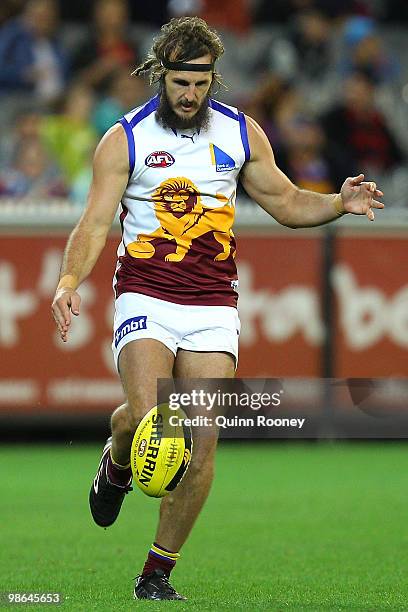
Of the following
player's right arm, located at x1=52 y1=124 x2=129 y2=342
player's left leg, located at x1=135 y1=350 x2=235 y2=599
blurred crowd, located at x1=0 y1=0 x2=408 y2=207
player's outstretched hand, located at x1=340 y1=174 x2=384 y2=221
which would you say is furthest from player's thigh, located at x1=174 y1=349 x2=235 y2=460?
blurred crowd, located at x1=0 y1=0 x2=408 y2=207

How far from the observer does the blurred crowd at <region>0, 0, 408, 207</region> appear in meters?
14.7

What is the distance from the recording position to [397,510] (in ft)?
32.2

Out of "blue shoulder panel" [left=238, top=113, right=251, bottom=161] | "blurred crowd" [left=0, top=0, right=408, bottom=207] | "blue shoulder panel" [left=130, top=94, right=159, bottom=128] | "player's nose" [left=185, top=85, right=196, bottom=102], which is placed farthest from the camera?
"blurred crowd" [left=0, top=0, right=408, bottom=207]

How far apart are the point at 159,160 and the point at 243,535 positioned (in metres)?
2.91

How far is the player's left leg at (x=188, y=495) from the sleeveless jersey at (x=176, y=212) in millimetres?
318

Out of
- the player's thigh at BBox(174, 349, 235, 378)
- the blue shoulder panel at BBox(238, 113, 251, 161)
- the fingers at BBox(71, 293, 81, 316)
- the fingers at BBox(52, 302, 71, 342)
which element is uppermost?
the blue shoulder panel at BBox(238, 113, 251, 161)

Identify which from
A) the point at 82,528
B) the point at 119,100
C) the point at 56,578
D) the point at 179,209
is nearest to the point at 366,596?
the point at 56,578

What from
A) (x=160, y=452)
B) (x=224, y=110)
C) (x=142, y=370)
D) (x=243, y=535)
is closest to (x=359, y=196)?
(x=224, y=110)

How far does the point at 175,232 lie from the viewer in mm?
6789

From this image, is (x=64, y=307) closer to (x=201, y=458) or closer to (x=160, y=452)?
(x=160, y=452)

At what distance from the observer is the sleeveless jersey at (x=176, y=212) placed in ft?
22.2

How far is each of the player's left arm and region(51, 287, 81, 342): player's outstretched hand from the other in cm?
119

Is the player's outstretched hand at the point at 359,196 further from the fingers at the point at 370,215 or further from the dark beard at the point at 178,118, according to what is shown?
the dark beard at the point at 178,118

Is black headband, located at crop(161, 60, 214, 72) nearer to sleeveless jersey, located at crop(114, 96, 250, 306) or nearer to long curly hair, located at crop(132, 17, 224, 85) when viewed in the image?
long curly hair, located at crop(132, 17, 224, 85)
